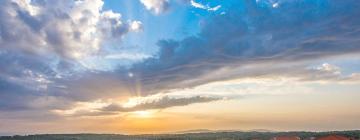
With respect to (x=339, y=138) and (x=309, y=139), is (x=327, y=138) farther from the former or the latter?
(x=309, y=139)

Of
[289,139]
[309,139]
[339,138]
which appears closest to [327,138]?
[339,138]

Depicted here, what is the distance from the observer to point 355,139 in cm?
16338

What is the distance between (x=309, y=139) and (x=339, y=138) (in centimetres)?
3134

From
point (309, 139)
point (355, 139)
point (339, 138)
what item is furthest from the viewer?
point (309, 139)

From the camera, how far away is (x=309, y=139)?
182625 mm

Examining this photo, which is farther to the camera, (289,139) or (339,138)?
(289,139)

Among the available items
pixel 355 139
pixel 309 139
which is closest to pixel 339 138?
pixel 355 139

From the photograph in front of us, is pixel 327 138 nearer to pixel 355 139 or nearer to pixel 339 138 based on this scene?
pixel 339 138

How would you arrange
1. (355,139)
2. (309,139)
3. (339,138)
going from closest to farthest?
(339,138) → (355,139) → (309,139)

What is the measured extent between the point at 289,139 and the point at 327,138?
15.8 metres

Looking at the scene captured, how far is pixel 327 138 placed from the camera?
154 meters

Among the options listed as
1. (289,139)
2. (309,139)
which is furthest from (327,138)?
(309,139)

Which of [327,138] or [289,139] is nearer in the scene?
[327,138]

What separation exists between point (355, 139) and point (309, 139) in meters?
22.6
